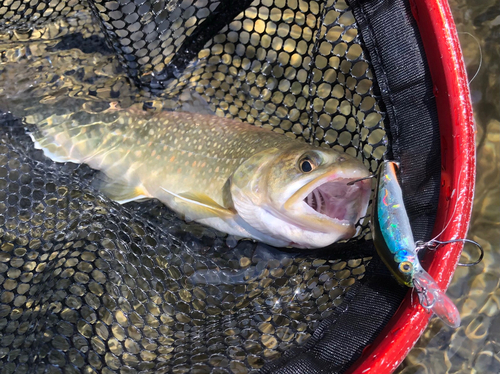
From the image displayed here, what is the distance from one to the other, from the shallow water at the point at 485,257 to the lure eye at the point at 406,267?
60.6 inches

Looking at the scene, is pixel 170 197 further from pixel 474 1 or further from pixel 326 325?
pixel 474 1

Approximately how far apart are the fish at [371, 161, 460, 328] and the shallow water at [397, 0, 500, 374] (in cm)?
127

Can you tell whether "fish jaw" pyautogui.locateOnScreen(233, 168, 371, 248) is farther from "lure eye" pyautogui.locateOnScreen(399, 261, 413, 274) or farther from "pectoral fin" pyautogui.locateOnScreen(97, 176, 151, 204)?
"pectoral fin" pyautogui.locateOnScreen(97, 176, 151, 204)

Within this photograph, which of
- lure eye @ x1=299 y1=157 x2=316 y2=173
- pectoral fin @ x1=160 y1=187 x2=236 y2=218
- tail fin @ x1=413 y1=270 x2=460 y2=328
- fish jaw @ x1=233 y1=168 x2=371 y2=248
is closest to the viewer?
tail fin @ x1=413 y1=270 x2=460 y2=328

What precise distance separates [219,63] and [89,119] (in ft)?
3.91

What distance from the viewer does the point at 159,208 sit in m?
3.12

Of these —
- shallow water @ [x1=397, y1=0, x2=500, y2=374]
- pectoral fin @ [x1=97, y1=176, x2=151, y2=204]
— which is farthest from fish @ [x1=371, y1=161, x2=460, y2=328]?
pectoral fin @ [x1=97, y1=176, x2=151, y2=204]

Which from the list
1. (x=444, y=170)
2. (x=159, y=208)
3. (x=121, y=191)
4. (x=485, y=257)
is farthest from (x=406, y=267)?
(x=121, y=191)

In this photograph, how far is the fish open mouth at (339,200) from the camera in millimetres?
2180

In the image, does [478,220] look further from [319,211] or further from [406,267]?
[406,267]

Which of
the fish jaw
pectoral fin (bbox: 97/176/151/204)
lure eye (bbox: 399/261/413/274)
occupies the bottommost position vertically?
pectoral fin (bbox: 97/176/151/204)

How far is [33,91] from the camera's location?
312 cm

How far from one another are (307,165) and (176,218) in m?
1.26

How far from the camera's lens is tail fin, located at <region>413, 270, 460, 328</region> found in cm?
167
